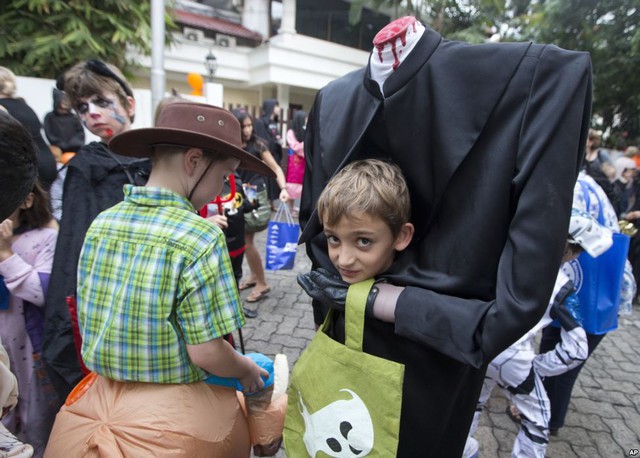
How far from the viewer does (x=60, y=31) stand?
8422 millimetres

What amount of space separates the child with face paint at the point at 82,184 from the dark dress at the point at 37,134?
2.73 ft

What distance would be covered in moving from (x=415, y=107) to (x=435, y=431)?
864 mm

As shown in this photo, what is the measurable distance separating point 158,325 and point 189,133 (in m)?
0.61

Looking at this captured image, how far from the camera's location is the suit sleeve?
792 mm

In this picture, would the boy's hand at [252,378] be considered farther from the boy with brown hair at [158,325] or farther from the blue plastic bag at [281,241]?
the blue plastic bag at [281,241]

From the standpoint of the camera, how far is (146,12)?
8.99 m

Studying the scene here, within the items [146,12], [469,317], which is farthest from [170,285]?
[146,12]

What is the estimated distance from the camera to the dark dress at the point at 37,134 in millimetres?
2553

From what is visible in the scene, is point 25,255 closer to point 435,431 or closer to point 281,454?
point 281,454

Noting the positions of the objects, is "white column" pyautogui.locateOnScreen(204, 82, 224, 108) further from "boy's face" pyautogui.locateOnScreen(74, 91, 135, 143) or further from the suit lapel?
the suit lapel

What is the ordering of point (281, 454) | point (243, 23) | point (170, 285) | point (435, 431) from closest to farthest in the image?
point (435, 431) < point (170, 285) < point (281, 454) < point (243, 23)

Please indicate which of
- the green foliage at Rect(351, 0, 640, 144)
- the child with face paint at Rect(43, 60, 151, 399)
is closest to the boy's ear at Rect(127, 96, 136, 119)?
the child with face paint at Rect(43, 60, 151, 399)

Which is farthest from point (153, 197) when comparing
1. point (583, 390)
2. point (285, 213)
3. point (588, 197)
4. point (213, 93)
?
point (213, 93)

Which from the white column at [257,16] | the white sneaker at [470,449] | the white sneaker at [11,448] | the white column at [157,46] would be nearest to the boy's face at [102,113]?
the white sneaker at [11,448]
